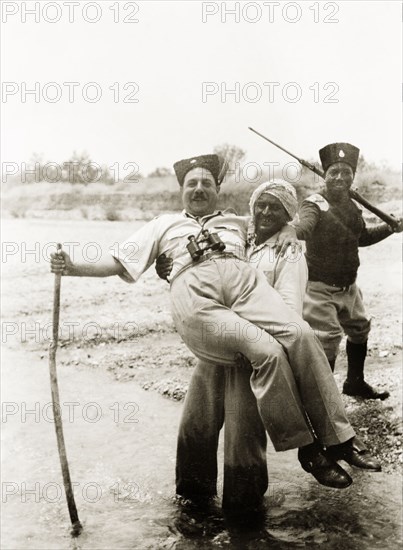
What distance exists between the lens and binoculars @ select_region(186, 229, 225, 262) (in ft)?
11.0

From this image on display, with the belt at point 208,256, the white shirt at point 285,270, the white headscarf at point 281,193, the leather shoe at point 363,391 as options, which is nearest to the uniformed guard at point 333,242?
the leather shoe at point 363,391

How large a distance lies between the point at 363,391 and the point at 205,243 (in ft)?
7.37

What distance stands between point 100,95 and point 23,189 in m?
5.96

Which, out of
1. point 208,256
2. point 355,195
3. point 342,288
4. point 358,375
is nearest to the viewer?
point 208,256

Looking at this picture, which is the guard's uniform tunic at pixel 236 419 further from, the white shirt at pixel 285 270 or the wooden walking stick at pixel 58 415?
the wooden walking stick at pixel 58 415

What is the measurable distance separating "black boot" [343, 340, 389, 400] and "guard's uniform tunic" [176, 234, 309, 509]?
1.68 m

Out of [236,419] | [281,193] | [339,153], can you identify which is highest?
[339,153]

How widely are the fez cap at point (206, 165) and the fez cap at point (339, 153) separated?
961 millimetres

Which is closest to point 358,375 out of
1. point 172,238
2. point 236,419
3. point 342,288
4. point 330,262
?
point 342,288

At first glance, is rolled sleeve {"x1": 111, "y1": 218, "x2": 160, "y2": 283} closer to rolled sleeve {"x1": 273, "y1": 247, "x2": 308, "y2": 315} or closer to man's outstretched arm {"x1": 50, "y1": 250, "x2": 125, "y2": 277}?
man's outstretched arm {"x1": 50, "y1": 250, "x2": 125, "y2": 277}

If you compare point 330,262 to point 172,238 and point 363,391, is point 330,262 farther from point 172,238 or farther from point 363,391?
point 172,238

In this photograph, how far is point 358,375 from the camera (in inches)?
197

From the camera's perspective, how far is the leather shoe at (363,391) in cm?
498

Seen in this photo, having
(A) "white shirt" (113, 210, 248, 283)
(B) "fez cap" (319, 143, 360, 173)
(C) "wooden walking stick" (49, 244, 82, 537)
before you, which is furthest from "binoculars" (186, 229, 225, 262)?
(B) "fez cap" (319, 143, 360, 173)
